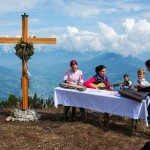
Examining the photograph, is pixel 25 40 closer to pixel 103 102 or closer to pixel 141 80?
pixel 103 102

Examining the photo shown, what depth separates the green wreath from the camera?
1280 centimetres

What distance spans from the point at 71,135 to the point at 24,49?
3.97 meters

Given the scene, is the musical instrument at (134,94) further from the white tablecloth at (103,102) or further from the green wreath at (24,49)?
the green wreath at (24,49)

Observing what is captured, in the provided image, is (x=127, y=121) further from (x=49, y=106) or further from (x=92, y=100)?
(x=49, y=106)

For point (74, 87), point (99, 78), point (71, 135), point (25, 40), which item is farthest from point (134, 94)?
point (25, 40)

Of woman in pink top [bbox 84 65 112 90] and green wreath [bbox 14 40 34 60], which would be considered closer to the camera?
woman in pink top [bbox 84 65 112 90]

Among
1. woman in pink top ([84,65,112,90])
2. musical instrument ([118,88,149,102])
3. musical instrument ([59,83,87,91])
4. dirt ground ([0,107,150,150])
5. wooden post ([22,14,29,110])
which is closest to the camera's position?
dirt ground ([0,107,150,150])

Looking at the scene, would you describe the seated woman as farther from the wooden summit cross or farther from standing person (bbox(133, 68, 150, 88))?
the wooden summit cross

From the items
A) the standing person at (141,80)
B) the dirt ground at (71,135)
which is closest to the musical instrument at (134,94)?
the standing person at (141,80)

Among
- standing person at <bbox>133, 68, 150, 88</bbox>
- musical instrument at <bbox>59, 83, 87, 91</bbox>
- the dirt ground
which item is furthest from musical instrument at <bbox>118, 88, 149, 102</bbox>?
musical instrument at <bbox>59, 83, 87, 91</bbox>

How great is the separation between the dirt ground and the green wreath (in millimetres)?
2420

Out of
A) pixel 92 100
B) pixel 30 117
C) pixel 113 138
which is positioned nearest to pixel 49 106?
pixel 30 117

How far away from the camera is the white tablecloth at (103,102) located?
1055 centimetres

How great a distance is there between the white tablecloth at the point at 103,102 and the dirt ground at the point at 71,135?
2.09ft
